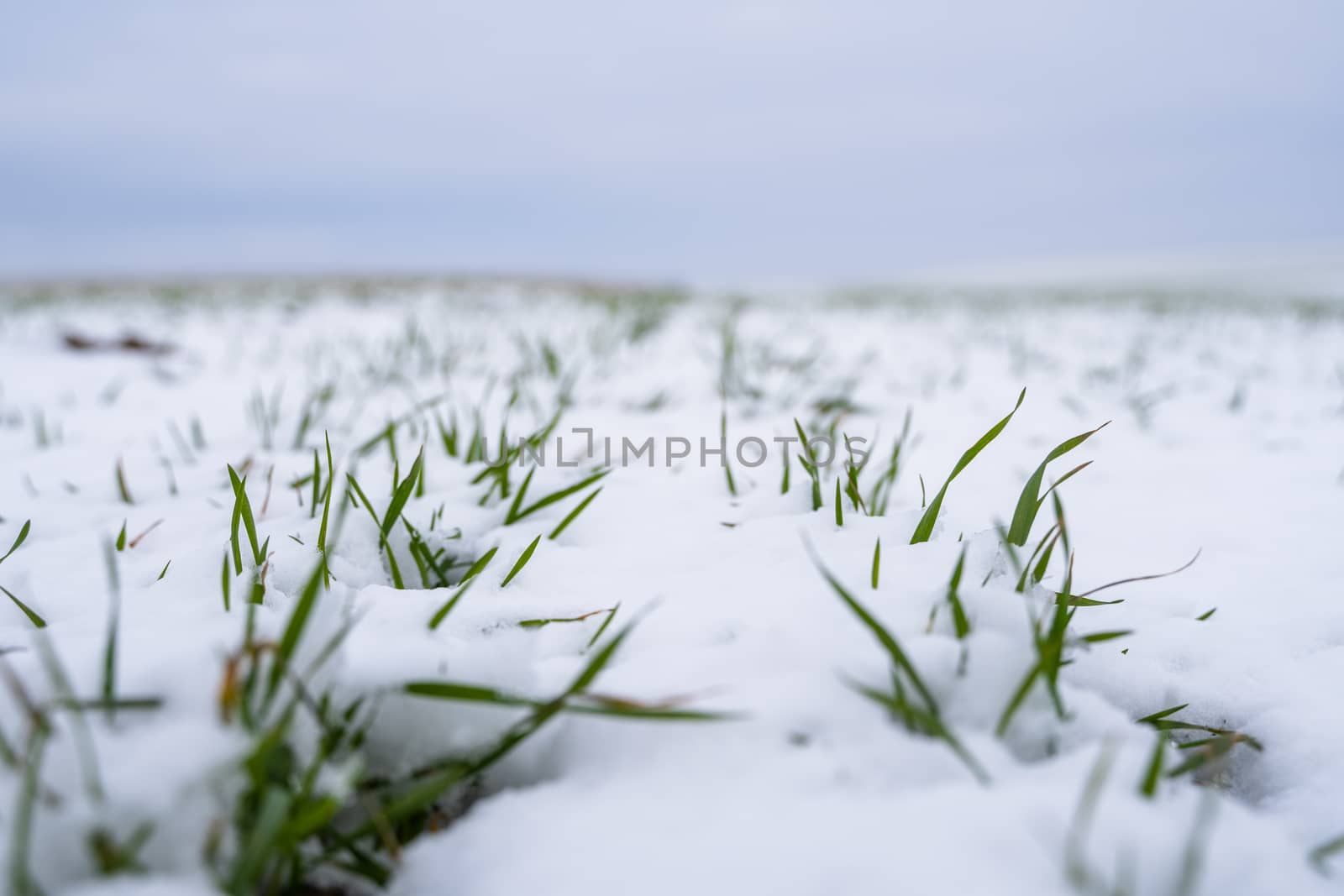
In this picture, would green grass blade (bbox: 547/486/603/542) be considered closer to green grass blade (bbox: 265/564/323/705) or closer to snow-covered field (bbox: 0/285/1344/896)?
snow-covered field (bbox: 0/285/1344/896)

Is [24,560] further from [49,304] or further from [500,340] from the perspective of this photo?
[49,304]

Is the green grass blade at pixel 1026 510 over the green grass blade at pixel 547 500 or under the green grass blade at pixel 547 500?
over

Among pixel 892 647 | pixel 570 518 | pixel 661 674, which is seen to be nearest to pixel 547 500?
pixel 570 518

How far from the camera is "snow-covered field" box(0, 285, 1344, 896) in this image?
555 millimetres

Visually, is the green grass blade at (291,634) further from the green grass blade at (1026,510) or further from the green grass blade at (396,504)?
the green grass blade at (1026,510)

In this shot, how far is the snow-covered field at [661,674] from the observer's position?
1.82ft

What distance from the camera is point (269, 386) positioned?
261 cm

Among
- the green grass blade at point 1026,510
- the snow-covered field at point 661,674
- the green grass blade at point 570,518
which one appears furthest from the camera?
the green grass blade at point 570,518

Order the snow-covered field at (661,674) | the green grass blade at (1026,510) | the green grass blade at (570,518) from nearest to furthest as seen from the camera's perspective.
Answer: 1. the snow-covered field at (661,674)
2. the green grass blade at (1026,510)
3. the green grass blade at (570,518)

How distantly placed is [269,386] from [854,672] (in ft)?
8.12

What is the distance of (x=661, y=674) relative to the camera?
2.43 ft

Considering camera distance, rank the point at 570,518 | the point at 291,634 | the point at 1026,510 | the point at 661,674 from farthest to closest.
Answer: the point at 570,518 → the point at 1026,510 → the point at 661,674 → the point at 291,634

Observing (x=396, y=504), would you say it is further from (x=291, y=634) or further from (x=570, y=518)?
(x=291, y=634)

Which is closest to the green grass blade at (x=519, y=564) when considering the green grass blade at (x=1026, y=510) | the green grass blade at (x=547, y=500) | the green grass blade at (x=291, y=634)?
the green grass blade at (x=547, y=500)
